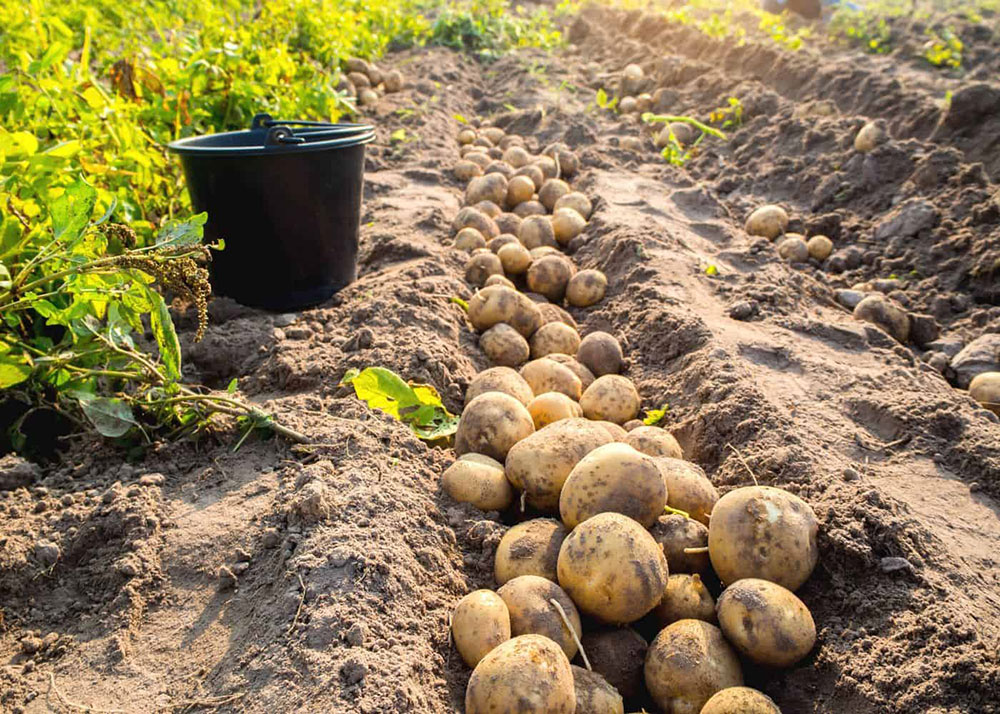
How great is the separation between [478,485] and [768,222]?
11.2ft

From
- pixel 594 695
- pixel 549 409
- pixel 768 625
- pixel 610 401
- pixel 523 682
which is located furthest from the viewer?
pixel 610 401

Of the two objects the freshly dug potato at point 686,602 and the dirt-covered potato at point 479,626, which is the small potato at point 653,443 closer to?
the freshly dug potato at point 686,602

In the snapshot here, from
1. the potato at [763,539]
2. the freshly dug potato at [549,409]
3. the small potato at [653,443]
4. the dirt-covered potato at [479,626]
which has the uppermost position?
the potato at [763,539]

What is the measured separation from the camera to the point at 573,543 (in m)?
2.07

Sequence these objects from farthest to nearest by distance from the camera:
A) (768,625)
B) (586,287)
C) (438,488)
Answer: (586,287), (438,488), (768,625)

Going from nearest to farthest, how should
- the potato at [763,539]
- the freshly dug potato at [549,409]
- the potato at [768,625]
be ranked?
the potato at [768,625], the potato at [763,539], the freshly dug potato at [549,409]

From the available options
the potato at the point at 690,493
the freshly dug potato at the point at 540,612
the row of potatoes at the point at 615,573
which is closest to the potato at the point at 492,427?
the row of potatoes at the point at 615,573

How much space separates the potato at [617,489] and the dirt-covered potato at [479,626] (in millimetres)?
389

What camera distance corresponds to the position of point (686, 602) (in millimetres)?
2127

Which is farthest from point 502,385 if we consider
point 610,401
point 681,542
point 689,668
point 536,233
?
point 536,233

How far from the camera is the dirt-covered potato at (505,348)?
339cm

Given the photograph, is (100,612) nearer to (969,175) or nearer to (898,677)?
(898,677)

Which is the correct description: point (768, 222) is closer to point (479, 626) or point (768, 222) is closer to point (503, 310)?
point (503, 310)

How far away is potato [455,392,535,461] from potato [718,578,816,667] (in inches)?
35.7
